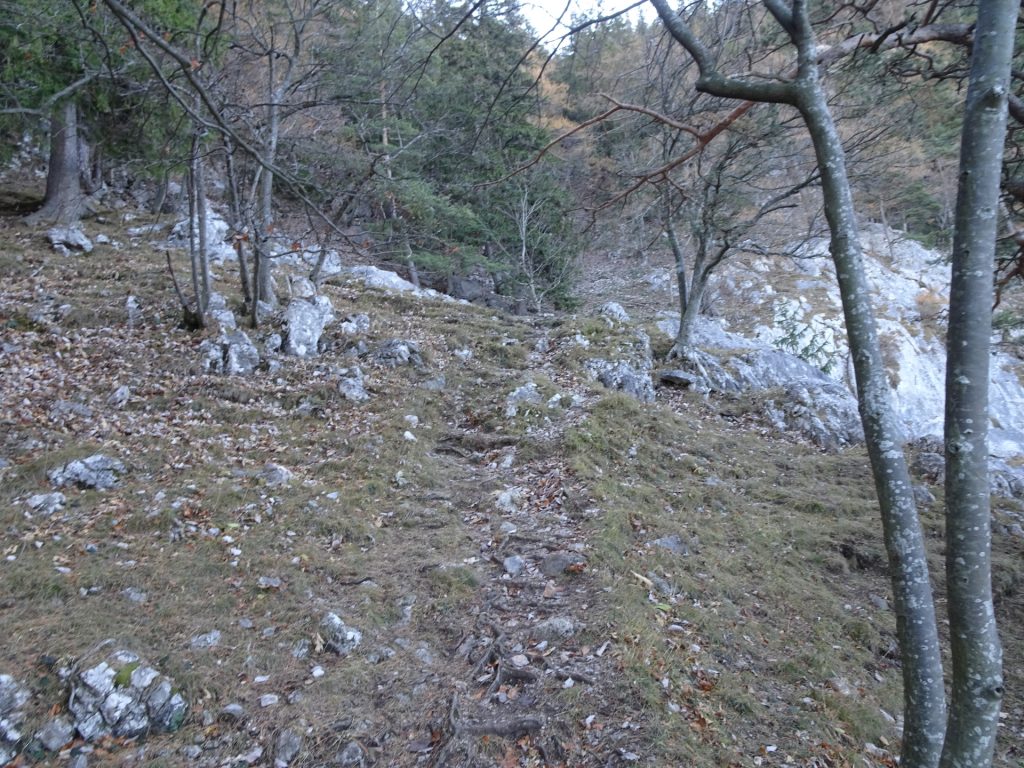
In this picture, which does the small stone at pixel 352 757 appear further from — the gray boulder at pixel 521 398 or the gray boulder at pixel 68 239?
the gray boulder at pixel 68 239

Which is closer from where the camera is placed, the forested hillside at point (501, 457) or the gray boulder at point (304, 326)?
the forested hillside at point (501, 457)

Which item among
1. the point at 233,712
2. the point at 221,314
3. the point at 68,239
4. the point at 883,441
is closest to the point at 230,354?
the point at 221,314

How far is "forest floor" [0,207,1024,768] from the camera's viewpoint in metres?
3.29

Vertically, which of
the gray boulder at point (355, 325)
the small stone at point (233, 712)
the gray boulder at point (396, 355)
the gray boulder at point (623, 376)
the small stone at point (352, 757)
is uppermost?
the gray boulder at point (623, 376)

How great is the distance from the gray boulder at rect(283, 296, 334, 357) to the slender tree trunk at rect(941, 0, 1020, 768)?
8375 mm

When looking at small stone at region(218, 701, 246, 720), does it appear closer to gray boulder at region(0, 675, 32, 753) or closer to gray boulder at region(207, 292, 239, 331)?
gray boulder at region(0, 675, 32, 753)

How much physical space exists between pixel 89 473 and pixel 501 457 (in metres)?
4.09

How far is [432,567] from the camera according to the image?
4.84 m

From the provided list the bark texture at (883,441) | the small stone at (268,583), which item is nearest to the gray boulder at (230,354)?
the small stone at (268,583)

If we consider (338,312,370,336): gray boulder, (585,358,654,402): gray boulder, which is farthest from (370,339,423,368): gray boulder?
(585,358,654,402): gray boulder

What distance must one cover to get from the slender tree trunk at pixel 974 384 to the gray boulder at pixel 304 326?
837 cm

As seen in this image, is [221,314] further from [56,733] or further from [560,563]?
[56,733]

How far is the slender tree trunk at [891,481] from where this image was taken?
8.07 feet

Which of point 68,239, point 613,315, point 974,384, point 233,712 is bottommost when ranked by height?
point 233,712
